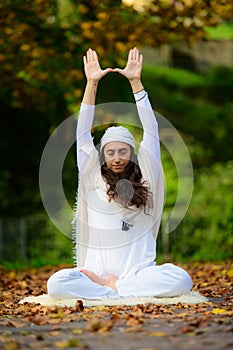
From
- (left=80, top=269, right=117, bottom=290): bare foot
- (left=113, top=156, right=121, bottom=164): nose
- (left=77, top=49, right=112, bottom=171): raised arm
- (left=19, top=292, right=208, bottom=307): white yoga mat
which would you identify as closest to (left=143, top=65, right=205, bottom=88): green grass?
(left=77, top=49, right=112, bottom=171): raised arm

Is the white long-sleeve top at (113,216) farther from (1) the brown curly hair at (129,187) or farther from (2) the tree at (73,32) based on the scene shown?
(2) the tree at (73,32)

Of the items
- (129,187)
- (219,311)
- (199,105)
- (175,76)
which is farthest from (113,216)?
(175,76)

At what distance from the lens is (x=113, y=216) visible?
7.65 meters

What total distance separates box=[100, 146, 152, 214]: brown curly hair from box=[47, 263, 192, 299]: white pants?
1.94ft

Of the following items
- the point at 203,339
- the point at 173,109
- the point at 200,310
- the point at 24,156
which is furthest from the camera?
the point at 173,109

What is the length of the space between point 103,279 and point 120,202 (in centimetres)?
68

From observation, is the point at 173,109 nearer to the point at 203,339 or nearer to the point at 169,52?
the point at 169,52

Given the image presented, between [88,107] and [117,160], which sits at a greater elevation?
[88,107]

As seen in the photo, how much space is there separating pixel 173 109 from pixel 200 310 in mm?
21694

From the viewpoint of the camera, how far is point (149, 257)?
761 centimetres

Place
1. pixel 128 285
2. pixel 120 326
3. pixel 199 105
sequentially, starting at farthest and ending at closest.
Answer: pixel 199 105, pixel 128 285, pixel 120 326

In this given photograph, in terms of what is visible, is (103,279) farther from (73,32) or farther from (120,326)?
(73,32)

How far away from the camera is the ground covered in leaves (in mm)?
4945

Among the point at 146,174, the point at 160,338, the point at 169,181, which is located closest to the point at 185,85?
the point at 169,181
